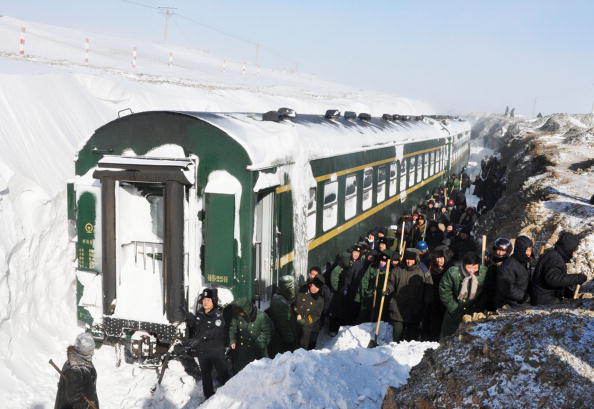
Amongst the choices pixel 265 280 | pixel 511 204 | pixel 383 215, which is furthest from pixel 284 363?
pixel 511 204

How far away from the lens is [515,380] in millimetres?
3910

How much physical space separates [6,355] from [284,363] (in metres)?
3.21

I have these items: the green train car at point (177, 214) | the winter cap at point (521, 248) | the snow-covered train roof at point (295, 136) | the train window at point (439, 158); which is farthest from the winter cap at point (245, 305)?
the train window at point (439, 158)

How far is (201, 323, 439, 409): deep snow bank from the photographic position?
16.4ft

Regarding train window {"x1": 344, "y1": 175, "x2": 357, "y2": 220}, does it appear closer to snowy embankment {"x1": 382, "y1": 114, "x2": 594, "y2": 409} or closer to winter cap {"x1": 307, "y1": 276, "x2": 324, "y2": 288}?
winter cap {"x1": 307, "y1": 276, "x2": 324, "y2": 288}

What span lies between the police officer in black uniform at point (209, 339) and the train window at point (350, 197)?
4090mm

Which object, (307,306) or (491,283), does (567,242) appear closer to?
(491,283)

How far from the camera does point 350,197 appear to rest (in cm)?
998

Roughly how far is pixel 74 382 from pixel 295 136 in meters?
4.43

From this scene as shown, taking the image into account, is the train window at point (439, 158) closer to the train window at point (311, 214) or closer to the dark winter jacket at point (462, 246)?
the dark winter jacket at point (462, 246)

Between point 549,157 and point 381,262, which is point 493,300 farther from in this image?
point 549,157

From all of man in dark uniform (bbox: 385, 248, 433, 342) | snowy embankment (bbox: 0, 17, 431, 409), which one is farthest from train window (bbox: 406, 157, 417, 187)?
man in dark uniform (bbox: 385, 248, 433, 342)

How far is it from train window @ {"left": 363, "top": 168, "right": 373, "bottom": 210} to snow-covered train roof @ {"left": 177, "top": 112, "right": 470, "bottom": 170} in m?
0.50

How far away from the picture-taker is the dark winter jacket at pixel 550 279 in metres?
5.88
